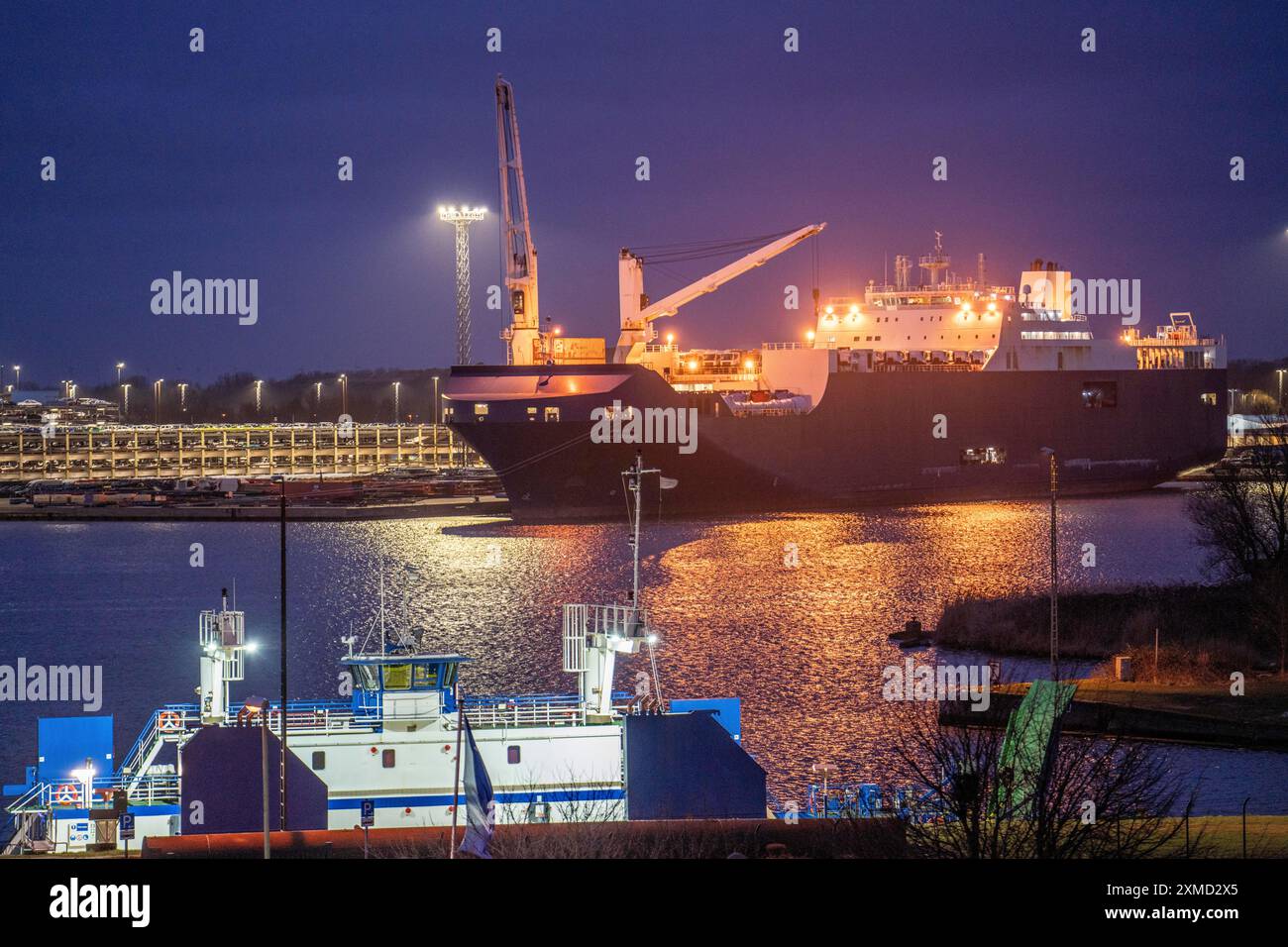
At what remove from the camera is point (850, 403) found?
35.2 metres

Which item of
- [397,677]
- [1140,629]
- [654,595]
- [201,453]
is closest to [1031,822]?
[397,677]

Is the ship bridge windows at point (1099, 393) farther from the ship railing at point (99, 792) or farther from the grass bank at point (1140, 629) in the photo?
the ship railing at point (99, 792)

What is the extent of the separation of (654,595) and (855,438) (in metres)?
14.1

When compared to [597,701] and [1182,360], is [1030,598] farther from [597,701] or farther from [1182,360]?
[1182,360]

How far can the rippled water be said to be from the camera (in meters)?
14.4

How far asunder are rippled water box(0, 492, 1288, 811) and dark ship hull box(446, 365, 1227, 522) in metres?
0.98

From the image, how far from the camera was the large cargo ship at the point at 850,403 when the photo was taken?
30984 millimetres

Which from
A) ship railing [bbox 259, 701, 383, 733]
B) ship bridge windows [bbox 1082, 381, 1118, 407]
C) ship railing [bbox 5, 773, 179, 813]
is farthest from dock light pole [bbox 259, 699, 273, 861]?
ship bridge windows [bbox 1082, 381, 1118, 407]

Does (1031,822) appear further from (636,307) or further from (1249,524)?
(636,307)

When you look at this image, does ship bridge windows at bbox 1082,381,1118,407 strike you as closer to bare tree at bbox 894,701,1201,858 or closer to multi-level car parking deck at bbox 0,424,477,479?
multi-level car parking deck at bbox 0,424,477,479

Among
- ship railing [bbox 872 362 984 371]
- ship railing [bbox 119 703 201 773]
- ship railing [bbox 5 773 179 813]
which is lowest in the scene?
ship railing [bbox 5 773 179 813]

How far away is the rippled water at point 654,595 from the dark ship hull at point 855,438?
3.22 feet
